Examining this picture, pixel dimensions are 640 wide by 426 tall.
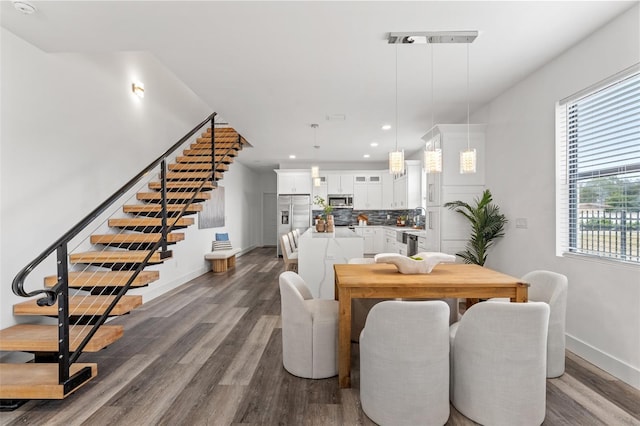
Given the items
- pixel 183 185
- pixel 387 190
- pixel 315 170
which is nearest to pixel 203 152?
pixel 183 185

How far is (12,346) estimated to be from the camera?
2398mm

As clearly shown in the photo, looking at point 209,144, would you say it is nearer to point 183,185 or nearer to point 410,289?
point 183,185

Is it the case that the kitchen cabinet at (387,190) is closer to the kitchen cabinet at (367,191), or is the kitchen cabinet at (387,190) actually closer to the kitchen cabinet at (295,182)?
the kitchen cabinet at (367,191)

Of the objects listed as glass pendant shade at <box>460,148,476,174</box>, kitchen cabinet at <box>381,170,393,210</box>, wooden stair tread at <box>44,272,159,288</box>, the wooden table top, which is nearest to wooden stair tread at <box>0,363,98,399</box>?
wooden stair tread at <box>44,272,159,288</box>

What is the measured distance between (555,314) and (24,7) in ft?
14.6

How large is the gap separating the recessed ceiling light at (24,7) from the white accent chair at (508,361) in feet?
11.9

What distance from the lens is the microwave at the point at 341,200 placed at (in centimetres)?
957

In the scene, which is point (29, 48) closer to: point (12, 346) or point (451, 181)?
point (12, 346)

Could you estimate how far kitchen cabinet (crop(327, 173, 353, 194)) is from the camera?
951cm

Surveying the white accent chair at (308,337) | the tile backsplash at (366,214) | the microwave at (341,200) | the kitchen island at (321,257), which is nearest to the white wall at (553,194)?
the kitchen island at (321,257)

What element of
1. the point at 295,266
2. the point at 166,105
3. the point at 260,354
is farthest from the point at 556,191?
the point at 166,105

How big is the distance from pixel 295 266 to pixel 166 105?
343 cm

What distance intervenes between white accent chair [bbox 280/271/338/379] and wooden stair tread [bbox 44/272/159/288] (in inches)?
57.5

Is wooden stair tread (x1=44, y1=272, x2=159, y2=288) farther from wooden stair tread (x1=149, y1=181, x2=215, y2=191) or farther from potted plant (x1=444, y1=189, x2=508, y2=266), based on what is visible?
potted plant (x1=444, y1=189, x2=508, y2=266)
